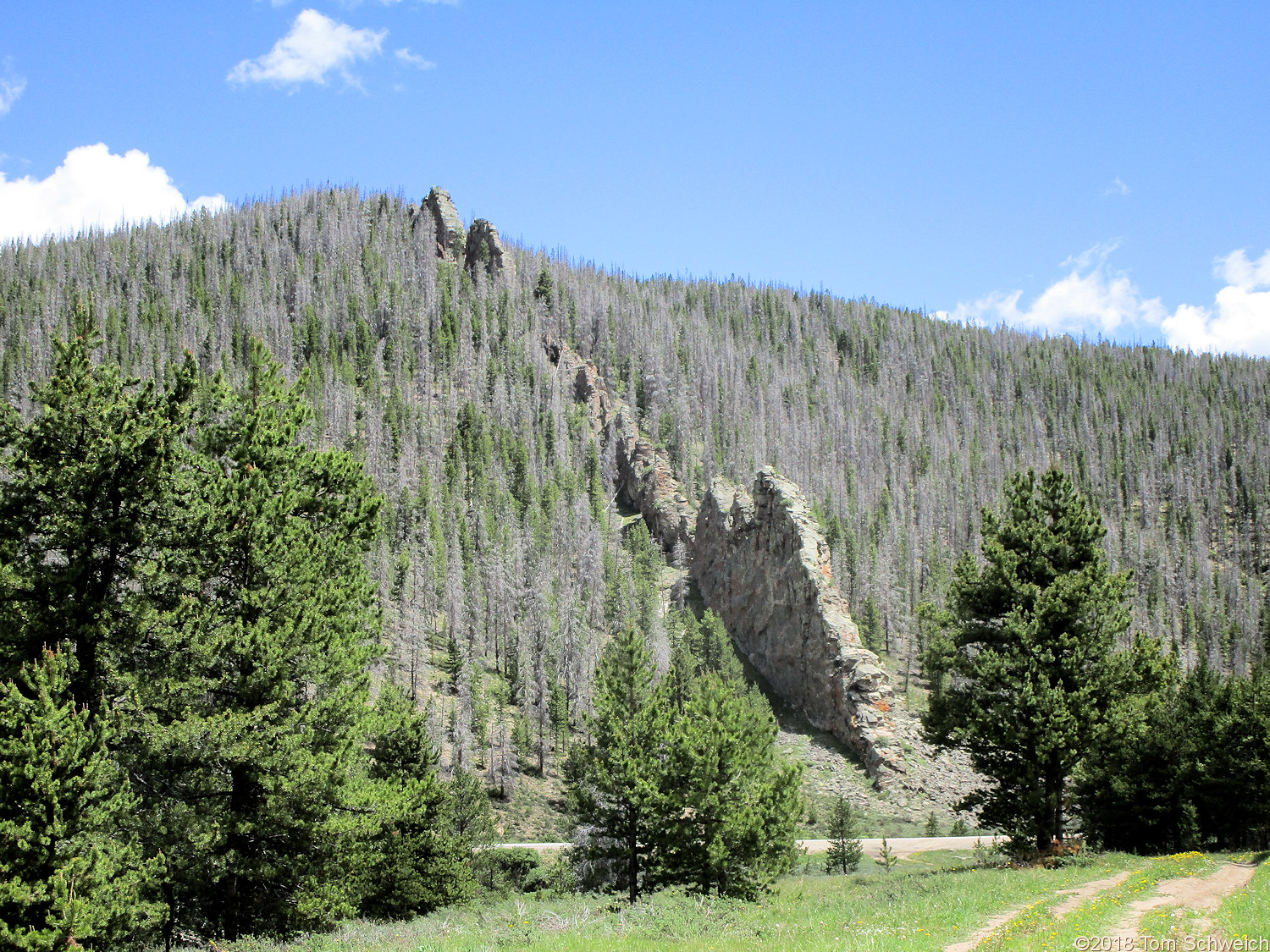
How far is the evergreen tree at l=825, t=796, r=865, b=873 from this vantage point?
35.9 metres

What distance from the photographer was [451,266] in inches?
6009

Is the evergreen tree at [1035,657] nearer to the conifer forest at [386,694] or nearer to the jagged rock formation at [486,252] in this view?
the conifer forest at [386,694]

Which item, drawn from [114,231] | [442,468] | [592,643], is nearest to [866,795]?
[592,643]

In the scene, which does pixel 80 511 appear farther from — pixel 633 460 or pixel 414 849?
pixel 633 460

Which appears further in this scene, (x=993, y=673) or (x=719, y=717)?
(x=719, y=717)

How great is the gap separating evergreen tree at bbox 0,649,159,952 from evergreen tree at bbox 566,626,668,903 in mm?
12997

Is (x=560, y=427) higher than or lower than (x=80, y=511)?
higher

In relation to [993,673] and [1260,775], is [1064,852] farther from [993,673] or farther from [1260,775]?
[1260,775]

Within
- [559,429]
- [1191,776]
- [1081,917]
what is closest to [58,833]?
[1081,917]

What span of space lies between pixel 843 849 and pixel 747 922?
23925mm

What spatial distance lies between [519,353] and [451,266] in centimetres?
3543

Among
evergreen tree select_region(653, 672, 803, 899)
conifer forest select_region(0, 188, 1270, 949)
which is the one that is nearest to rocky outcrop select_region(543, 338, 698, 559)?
conifer forest select_region(0, 188, 1270, 949)

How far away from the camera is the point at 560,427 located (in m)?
118

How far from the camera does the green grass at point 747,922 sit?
40.4ft
